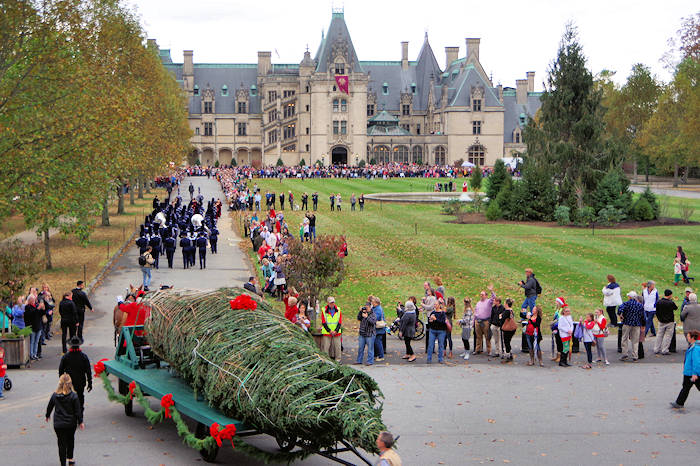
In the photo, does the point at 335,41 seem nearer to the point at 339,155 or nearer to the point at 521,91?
the point at 339,155

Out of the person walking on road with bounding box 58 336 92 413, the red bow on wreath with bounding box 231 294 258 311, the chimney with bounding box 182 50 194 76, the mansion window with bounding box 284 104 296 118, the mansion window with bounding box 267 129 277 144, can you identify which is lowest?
the person walking on road with bounding box 58 336 92 413

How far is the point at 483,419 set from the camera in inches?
556

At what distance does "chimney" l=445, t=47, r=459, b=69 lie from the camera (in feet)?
432

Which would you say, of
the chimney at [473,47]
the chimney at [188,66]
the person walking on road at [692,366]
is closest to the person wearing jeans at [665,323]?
the person walking on road at [692,366]

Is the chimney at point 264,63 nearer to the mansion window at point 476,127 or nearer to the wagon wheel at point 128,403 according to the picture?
the mansion window at point 476,127

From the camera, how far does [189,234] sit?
34.2 metres

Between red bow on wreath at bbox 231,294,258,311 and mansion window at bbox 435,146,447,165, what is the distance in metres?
111

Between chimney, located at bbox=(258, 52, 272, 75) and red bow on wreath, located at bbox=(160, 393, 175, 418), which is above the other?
chimney, located at bbox=(258, 52, 272, 75)

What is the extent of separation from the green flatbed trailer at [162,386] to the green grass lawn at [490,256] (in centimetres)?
1074

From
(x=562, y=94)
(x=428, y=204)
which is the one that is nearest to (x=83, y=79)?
(x=562, y=94)

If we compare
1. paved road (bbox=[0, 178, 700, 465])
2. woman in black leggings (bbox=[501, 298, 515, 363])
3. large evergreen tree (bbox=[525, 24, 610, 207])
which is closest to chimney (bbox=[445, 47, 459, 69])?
large evergreen tree (bbox=[525, 24, 610, 207])

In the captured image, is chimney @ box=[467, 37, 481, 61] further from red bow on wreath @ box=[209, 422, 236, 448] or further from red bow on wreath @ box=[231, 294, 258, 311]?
red bow on wreath @ box=[209, 422, 236, 448]

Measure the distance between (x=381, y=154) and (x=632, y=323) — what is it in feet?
339

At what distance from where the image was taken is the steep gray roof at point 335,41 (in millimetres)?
117438
